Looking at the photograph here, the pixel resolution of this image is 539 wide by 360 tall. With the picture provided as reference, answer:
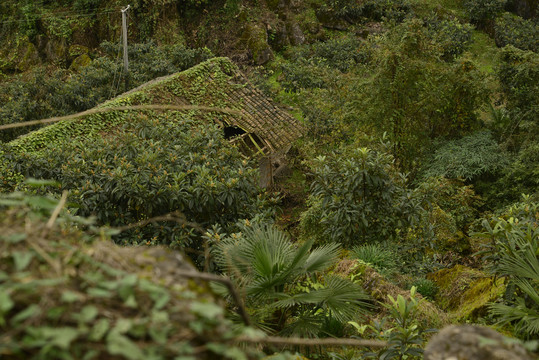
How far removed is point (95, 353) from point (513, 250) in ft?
13.2

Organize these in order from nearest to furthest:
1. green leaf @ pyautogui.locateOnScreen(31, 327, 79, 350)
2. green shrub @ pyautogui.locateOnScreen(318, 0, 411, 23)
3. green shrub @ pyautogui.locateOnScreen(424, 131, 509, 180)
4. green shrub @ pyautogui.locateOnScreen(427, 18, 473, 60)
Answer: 1. green leaf @ pyautogui.locateOnScreen(31, 327, 79, 350)
2. green shrub @ pyautogui.locateOnScreen(424, 131, 509, 180)
3. green shrub @ pyautogui.locateOnScreen(427, 18, 473, 60)
4. green shrub @ pyautogui.locateOnScreen(318, 0, 411, 23)

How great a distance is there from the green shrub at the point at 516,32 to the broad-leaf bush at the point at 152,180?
15109mm

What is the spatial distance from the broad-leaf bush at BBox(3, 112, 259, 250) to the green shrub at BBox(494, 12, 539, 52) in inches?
595

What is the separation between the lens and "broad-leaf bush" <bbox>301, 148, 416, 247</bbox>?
6.47 metres

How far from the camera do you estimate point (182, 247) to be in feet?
19.7

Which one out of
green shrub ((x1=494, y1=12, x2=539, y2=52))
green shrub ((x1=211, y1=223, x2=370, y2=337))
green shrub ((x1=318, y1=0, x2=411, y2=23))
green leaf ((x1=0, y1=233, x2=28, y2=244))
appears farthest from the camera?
green shrub ((x1=318, y1=0, x2=411, y2=23))

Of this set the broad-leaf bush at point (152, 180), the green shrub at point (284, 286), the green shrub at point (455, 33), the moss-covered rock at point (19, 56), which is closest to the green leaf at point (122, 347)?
the green shrub at point (284, 286)

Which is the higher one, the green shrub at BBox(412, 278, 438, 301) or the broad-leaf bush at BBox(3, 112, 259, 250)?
the broad-leaf bush at BBox(3, 112, 259, 250)

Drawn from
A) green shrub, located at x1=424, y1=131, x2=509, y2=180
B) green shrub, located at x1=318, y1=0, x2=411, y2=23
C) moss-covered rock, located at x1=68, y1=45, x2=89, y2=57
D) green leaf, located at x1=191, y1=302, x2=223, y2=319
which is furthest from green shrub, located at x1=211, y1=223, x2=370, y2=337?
moss-covered rock, located at x1=68, y1=45, x2=89, y2=57

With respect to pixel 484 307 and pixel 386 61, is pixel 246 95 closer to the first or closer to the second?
pixel 386 61

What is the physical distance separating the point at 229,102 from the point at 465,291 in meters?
8.07

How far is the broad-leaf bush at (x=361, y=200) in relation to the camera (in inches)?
255

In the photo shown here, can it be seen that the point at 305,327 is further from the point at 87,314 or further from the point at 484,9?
the point at 484,9

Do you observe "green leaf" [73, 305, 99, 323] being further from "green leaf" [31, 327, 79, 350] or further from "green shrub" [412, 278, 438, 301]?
"green shrub" [412, 278, 438, 301]
